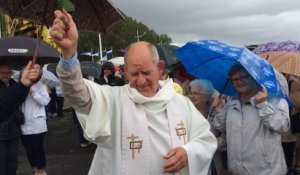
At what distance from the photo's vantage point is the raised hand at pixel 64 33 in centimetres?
232

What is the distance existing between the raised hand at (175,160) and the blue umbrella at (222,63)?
1.37 metres

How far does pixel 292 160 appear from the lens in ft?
18.5

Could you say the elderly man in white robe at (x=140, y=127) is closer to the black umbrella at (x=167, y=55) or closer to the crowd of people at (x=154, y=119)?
the crowd of people at (x=154, y=119)

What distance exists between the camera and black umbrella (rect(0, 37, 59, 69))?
20.4 feet

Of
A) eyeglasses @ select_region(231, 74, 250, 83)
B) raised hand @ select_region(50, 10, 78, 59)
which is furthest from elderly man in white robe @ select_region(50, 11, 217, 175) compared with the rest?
eyeglasses @ select_region(231, 74, 250, 83)

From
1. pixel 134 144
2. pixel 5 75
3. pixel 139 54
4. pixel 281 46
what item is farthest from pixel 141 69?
pixel 281 46

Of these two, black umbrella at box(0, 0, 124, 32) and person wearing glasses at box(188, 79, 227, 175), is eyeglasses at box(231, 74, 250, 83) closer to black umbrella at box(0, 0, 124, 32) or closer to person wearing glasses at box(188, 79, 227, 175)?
person wearing glasses at box(188, 79, 227, 175)

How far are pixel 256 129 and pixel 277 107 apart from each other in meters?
0.27

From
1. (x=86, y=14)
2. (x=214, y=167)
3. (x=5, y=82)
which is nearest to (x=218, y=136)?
(x=214, y=167)

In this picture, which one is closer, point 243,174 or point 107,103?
point 107,103

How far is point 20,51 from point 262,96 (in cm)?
356

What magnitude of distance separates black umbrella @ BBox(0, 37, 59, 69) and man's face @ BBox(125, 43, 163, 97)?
3640 mm

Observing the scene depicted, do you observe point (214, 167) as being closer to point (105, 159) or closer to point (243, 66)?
point (243, 66)

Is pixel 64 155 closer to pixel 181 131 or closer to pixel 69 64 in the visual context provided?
pixel 181 131
